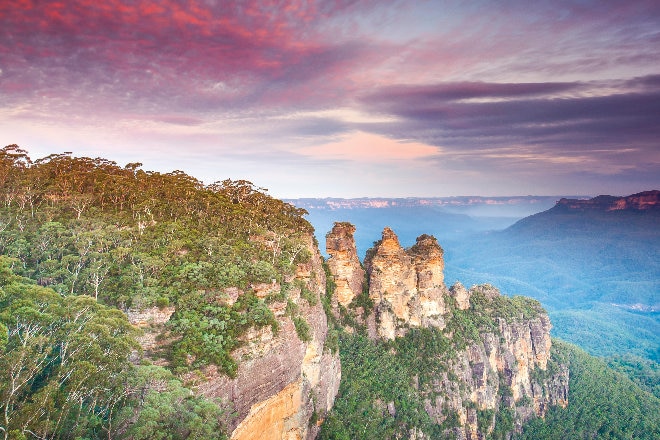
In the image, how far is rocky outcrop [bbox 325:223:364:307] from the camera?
5656 centimetres

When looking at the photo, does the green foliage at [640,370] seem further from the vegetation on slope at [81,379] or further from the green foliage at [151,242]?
the vegetation on slope at [81,379]

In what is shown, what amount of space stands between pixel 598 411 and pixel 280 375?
73822 millimetres

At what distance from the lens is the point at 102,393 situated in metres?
21.1

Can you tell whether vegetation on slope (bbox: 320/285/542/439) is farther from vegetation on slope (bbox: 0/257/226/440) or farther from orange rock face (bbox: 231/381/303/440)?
vegetation on slope (bbox: 0/257/226/440)

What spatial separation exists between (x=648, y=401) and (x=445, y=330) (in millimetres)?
53549

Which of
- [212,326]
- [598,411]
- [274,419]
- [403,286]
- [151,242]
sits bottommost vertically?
[598,411]

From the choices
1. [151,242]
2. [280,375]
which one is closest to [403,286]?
[280,375]

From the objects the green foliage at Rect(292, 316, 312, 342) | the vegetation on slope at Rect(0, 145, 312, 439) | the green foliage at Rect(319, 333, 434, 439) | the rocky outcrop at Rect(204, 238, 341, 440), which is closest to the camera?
the vegetation on slope at Rect(0, 145, 312, 439)

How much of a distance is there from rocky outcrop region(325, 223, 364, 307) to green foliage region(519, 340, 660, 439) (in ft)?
137

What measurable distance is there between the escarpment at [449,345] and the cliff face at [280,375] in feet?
39.0

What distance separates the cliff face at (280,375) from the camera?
27719mm

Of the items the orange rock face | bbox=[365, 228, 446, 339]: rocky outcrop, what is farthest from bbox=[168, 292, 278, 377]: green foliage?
bbox=[365, 228, 446, 339]: rocky outcrop

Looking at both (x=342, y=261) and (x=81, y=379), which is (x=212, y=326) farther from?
(x=342, y=261)

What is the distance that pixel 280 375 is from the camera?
32.1 meters
